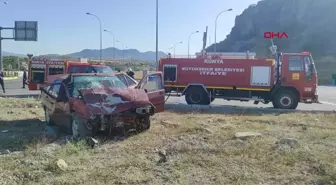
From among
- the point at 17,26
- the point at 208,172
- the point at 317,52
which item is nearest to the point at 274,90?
the point at 208,172

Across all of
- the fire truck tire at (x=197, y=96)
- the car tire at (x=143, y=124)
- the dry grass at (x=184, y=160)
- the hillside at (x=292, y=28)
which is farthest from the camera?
the hillside at (x=292, y=28)

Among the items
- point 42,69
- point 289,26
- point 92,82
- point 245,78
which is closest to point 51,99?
point 92,82

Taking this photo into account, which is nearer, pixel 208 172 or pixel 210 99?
pixel 208 172

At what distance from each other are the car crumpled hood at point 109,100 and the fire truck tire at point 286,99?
9.26 m

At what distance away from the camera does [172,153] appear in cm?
703

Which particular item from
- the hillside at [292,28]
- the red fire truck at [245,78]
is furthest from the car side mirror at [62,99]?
the hillside at [292,28]

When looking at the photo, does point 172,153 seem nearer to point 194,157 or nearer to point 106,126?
point 194,157

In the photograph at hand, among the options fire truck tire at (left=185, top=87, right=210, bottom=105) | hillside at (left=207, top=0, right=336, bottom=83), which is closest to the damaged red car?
fire truck tire at (left=185, top=87, right=210, bottom=105)

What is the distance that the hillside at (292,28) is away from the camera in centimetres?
11370

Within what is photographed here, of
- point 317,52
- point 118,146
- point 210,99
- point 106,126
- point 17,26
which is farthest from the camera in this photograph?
point 317,52

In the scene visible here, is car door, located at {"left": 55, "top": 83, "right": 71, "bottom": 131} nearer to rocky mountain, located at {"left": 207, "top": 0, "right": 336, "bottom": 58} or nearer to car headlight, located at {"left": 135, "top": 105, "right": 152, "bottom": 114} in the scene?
car headlight, located at {"left": 135, "top": 105, "right": 152, "bottom": 114}

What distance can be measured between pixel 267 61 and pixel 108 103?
10.2 metres

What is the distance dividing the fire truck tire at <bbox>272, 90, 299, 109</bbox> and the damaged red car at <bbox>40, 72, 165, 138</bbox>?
8.75 meters

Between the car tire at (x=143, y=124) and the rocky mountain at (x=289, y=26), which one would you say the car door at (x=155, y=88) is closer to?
the car tire at (x=143, y=124)
